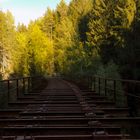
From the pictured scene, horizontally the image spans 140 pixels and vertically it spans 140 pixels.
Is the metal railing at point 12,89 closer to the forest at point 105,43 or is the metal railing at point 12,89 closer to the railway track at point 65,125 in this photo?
the railway track at point 65,125

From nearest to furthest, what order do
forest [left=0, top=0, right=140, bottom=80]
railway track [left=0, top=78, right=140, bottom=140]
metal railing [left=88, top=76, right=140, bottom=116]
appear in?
1. railway track [left=0, top=78, right=140, bottom=140]
2. metal railing [left=88, top=76, right=140, bottom=116]
3. forest [left=0, top=0, right=140, bottom=80]

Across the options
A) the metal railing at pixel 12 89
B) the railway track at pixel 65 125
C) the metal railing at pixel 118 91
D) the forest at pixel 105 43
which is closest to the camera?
the railway track at pixel 65 125

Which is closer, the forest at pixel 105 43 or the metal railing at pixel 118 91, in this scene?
the metal railing at pixel 118 91

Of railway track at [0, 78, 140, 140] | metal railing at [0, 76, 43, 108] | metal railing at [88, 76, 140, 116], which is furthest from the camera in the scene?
metal railing at [0, 76, 43, 108]

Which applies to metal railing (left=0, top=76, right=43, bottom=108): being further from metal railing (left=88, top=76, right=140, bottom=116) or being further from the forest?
the forest

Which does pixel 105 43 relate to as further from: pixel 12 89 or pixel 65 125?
pixel 65 125

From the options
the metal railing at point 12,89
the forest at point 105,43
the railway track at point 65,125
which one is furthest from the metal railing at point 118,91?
the forest at point 105,43


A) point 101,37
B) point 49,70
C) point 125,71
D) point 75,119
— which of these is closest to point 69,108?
point 75,119

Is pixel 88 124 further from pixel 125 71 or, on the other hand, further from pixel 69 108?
pixel 125 71

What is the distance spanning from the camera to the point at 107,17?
58750 millimetres

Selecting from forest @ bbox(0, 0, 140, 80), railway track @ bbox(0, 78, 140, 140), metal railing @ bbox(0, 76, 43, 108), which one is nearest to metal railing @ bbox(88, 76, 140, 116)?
metal railing @ bbox(0, 76, 43, 108)

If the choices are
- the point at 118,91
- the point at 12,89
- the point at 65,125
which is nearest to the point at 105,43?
the point at 118,91

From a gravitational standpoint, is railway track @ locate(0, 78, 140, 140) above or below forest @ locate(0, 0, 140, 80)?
below

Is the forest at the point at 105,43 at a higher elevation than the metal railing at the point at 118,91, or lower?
higher
